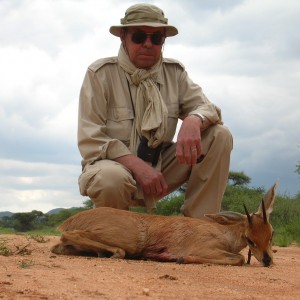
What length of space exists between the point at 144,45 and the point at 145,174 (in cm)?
140

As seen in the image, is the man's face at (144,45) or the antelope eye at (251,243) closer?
the antelope eye at (251,243)

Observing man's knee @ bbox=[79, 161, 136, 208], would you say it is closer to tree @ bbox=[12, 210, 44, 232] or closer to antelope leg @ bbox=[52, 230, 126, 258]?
antelope leg @ bbox=[52, 230, 126, 258]

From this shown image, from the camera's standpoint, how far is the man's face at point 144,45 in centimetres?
677

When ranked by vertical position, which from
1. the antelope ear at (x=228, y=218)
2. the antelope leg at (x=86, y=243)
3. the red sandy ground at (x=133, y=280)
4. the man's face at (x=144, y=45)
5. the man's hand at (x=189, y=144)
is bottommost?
the red sandy ground at (x=133, y=280)

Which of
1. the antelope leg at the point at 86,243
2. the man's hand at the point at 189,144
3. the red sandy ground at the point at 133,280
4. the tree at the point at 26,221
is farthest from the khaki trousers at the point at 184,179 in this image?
the tree at the point at 26,221

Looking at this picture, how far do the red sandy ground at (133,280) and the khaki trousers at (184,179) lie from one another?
3.03ft

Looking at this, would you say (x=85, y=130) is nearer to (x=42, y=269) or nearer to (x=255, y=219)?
(x=255, y=219)

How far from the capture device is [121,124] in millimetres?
6773

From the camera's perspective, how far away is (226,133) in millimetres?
6820

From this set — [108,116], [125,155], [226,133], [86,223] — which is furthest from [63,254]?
[226,133]

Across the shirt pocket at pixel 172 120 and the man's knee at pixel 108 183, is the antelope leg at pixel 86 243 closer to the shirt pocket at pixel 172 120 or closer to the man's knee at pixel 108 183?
the man's knee at pixel 108 183

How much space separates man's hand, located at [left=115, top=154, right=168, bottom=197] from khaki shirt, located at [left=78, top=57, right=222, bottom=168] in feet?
0.37

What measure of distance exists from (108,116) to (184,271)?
2429 mm

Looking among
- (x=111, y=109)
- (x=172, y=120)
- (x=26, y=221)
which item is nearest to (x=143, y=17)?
(x=111, y=109)
